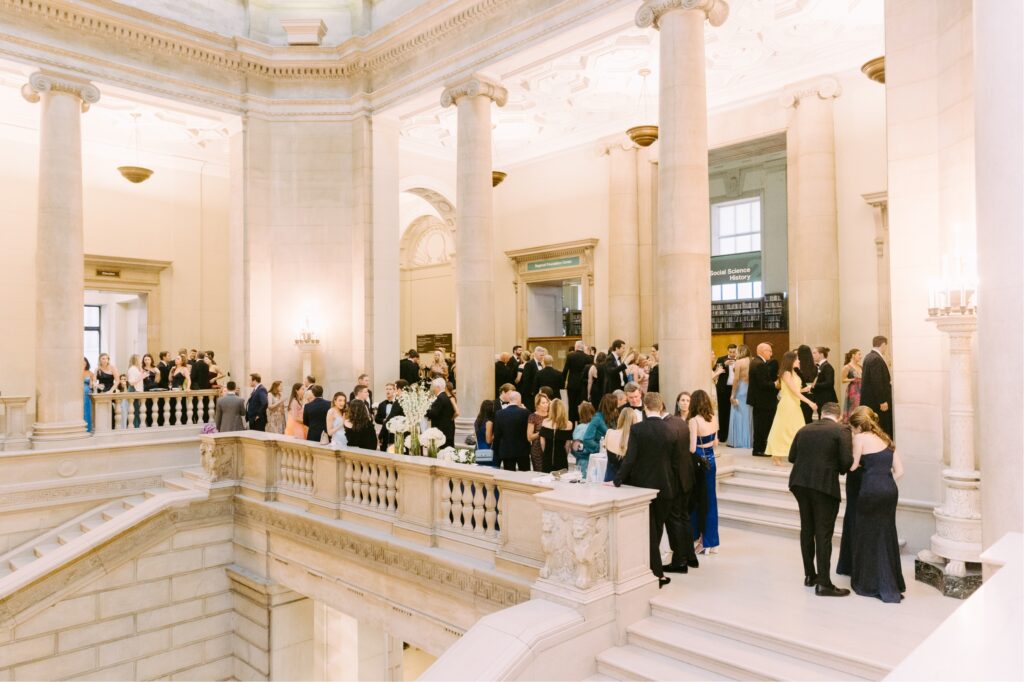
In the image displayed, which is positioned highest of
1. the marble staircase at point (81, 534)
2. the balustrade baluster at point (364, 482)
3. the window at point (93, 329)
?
the window at point (93, 329)

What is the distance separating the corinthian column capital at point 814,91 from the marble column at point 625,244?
3890 millimetres

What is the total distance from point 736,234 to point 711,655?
1225 cm

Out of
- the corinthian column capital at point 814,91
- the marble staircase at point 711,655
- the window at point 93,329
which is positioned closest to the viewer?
the marble staircase at point 711,655

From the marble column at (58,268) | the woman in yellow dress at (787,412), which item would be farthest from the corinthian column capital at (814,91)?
the marble column at (58,268)

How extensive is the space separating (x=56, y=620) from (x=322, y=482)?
418cm

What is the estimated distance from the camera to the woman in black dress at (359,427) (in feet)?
28.7

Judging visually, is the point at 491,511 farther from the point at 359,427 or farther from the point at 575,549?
the point at 359,427

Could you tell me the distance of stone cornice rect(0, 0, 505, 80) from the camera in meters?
11.6

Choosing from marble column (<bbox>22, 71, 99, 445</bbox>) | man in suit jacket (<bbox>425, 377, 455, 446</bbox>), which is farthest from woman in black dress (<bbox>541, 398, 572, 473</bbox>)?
marble column (<bbox>22, 71, 99, 445</bbox>)

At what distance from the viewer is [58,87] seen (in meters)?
11.6

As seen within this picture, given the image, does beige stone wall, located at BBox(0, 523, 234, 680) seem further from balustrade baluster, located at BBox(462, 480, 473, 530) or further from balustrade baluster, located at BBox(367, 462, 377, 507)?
balustrade baluster, located at BBox(462, 480, 473, 530)

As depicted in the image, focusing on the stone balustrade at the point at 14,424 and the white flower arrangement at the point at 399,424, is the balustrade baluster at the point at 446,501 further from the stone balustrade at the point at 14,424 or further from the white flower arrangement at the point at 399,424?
the stone balustrade at the point at 14,424

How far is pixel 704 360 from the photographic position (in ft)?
28.3

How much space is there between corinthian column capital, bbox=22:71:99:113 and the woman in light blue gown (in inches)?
469
